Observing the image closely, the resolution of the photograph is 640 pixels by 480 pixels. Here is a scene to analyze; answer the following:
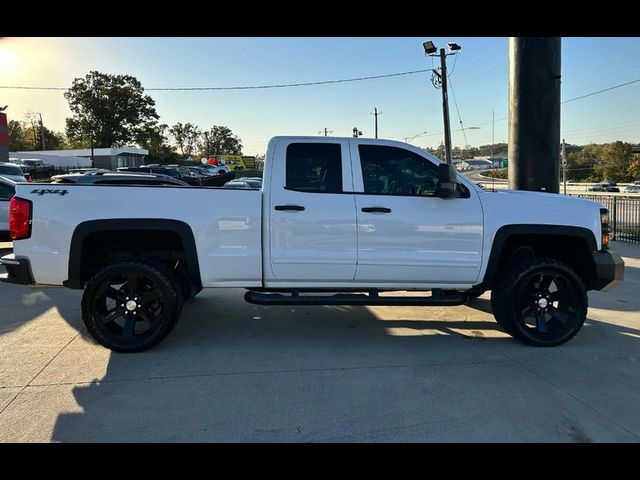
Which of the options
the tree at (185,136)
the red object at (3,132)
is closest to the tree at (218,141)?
the tree at (185,136)

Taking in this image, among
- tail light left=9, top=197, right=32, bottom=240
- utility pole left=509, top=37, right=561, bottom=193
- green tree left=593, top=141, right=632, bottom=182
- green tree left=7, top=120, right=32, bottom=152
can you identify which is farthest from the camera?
green tree left=7, top=120, right=32, bottom=152

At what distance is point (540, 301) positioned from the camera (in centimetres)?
465

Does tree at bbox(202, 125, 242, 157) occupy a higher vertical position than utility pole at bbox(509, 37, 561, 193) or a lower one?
higher

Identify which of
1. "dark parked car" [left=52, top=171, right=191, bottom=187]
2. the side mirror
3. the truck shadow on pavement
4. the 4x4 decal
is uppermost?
"dark parked car" [left=52, top=171, right=191, bottom=187]

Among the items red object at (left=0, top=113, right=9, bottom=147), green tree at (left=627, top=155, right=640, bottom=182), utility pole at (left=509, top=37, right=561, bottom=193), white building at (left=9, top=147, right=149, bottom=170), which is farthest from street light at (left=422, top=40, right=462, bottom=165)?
green tree at (left=627, top=155, right=640, bottom=182)

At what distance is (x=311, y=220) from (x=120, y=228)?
5.92 ft

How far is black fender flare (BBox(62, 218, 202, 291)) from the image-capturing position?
4.29 metres

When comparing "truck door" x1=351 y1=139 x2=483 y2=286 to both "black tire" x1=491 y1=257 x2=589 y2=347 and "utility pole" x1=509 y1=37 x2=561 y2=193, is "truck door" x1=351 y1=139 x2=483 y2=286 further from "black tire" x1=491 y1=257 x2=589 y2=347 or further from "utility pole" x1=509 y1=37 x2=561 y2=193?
"utility pole" x1=509 y1=37 x2=561 y2=193

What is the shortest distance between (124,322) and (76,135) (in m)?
71.2

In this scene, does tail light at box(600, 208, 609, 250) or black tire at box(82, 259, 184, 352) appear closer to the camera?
black tire at box(82, 259, 184, 352)

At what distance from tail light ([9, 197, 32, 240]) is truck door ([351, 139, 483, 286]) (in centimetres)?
309
